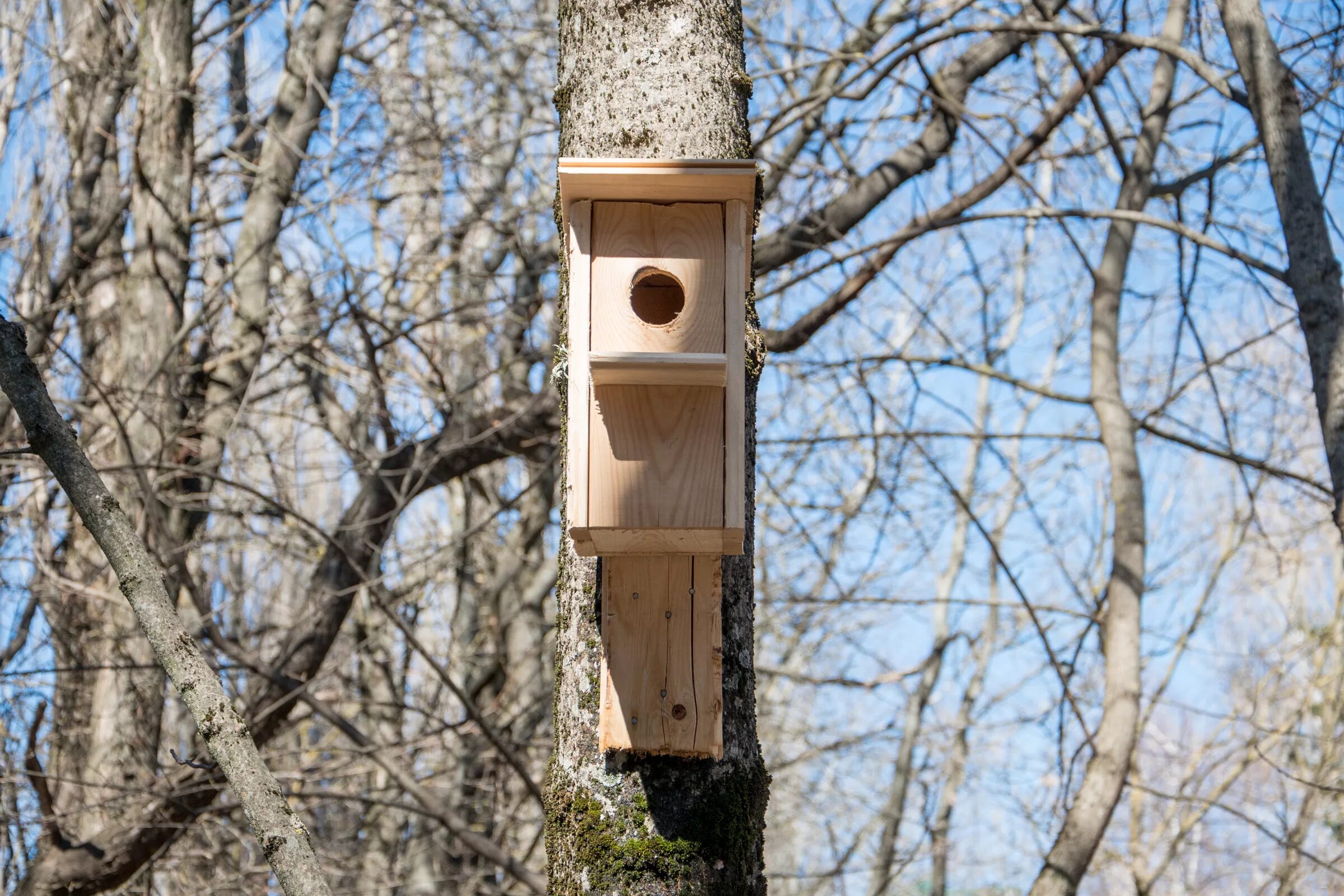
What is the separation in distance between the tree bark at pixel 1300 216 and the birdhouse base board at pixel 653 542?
1589 mm

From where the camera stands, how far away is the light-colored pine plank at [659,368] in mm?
1835

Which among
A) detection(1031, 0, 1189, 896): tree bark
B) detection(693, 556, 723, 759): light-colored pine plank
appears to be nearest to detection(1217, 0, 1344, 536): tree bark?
detection(1031, 0, 1189, 896): tree bark

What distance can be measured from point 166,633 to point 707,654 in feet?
2.64

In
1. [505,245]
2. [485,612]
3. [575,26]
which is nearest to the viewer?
[575,26]

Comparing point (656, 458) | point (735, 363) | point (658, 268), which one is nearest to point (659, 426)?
point (656, 458)

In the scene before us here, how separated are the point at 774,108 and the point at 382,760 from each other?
375 cm

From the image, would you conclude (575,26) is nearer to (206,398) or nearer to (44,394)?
(44,394)

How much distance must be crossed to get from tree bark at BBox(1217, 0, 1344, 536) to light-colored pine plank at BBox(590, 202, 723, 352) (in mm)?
1598

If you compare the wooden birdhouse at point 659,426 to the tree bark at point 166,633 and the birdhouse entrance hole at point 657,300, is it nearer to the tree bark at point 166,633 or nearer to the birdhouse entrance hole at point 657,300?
the birdhouse entrance hole at point 657,300

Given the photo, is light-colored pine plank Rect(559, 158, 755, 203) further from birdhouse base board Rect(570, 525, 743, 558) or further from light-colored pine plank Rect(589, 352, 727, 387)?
birdhouse base board Rect(570, 525, 743, 558)

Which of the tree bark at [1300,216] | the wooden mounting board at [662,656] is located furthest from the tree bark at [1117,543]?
the wooden mounting board at [662,656]

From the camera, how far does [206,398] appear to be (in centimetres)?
589

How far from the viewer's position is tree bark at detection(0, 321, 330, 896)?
160 centimetres

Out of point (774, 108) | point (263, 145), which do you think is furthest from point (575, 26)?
point (263, 145)
